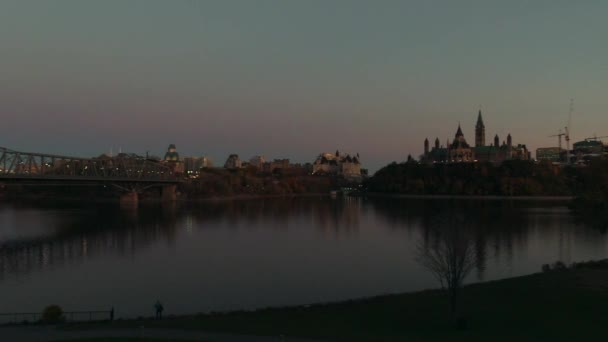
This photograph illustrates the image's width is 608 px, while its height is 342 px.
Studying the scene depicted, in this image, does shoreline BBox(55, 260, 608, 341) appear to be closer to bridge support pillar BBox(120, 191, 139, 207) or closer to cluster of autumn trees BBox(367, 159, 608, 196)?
bridge support pillar BBox(120, 191, 139, 207)

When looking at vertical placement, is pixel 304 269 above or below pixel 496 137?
below

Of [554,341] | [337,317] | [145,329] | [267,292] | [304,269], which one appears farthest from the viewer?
[304,269]

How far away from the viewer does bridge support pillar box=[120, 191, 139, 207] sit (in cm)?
8419

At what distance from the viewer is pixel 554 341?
40.2ft

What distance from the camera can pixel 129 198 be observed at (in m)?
86.1

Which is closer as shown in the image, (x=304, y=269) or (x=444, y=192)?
(x=304, y=269)

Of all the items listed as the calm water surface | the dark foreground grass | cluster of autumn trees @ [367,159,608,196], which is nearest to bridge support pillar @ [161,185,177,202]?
the calm water surface

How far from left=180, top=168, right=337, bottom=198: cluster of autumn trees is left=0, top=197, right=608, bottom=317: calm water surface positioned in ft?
162

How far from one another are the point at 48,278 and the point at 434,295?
61.6ft

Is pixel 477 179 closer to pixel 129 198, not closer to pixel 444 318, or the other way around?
pixel 129 198

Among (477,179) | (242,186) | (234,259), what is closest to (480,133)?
(477,179)

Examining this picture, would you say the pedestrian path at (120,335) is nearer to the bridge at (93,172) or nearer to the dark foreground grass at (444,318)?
the dark foreground grass at (444,318)

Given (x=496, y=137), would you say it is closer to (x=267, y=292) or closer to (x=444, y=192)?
(x=444, y=192)

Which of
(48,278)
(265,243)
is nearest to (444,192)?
(265,243)
